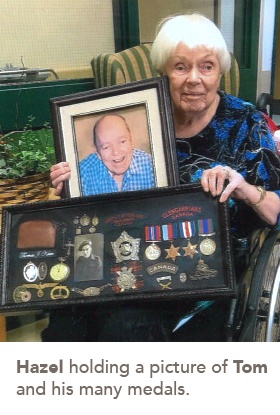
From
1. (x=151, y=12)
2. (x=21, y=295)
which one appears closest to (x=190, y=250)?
(x=21, y=295)

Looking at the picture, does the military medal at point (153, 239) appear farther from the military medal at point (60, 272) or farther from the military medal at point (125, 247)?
the military medal at point (60, 272)

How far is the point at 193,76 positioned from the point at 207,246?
407 mm

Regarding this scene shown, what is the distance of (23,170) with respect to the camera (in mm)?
1131

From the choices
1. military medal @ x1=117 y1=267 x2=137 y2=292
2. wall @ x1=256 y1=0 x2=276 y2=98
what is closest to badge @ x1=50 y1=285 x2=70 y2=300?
military medal @ x1=117 y1=267 x2=137 y2=292

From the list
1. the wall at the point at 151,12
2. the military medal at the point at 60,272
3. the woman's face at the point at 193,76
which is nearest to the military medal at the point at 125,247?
the military medal at the point at 60,272

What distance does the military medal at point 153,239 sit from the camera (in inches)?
36.2

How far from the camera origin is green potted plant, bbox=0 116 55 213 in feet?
3.59

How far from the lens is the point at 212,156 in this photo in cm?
110

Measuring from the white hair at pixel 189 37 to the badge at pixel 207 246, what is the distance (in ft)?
1.45

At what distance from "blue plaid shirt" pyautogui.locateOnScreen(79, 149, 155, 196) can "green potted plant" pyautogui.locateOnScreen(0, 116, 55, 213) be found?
0.15 metres

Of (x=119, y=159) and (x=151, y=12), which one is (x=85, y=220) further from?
(x=151, y=12)

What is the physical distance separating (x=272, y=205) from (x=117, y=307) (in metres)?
0.42
